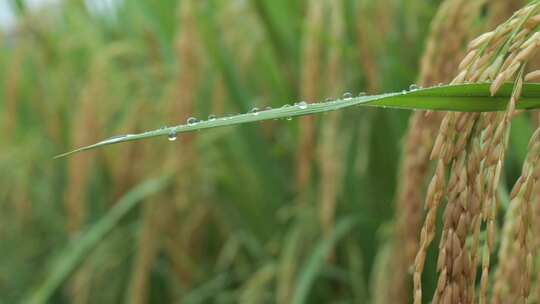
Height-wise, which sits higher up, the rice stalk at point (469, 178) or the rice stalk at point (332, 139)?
the rice stalk at point (332, 139)

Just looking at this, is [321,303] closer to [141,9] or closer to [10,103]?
[141,9]

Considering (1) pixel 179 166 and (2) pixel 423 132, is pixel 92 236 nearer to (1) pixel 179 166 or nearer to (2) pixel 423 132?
(1) pixel 179 166

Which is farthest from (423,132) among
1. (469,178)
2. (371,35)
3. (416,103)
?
(371,35)

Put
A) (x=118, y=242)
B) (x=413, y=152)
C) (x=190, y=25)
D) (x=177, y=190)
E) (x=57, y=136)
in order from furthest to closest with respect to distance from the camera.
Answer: (x=57, y=136)
(x=118, y=242)
(x=177, y=190)
(x=190, y=25)
(x=413, y=152)

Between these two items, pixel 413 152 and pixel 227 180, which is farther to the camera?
pixel 227 180

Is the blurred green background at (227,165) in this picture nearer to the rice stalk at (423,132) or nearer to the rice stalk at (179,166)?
the rice stalk at (179,166)

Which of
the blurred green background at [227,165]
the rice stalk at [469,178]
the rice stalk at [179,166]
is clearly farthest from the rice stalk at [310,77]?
the rice stalk at [469,178]

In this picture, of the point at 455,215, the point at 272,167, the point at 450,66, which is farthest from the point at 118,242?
the point at 455,215
